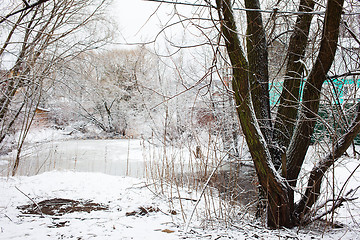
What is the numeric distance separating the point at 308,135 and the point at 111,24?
489 cm

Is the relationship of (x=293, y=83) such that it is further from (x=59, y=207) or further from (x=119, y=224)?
(x=59, y=207)

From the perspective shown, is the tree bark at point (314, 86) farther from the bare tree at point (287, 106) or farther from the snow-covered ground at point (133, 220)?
the snow-covered ground at point (133, 220)

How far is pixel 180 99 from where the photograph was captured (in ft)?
37.1

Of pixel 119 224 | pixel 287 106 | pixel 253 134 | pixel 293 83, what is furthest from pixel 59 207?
pixel 293 83

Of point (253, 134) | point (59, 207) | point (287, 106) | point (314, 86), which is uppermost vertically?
point (314, 86)

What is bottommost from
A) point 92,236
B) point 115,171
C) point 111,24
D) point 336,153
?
point 115,171

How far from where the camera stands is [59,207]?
257 cm

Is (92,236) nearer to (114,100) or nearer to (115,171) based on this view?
(115,171)

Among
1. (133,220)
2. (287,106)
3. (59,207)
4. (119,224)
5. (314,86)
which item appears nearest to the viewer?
(287,106)

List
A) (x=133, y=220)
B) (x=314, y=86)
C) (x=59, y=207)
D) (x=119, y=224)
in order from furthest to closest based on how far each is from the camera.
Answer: (x=59, y=207)
(x=133, y=220)
(x=119, y=224)
(x=314, y=86)

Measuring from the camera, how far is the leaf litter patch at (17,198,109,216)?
241cm

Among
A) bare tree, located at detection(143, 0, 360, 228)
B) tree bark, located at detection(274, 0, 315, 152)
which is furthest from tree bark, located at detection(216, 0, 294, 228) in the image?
tree bark, located at detection(274, 0, 315, 152)

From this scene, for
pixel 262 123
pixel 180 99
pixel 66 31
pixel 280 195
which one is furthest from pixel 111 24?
pixel 180 99

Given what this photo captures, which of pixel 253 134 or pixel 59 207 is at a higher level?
pixel 253 134
